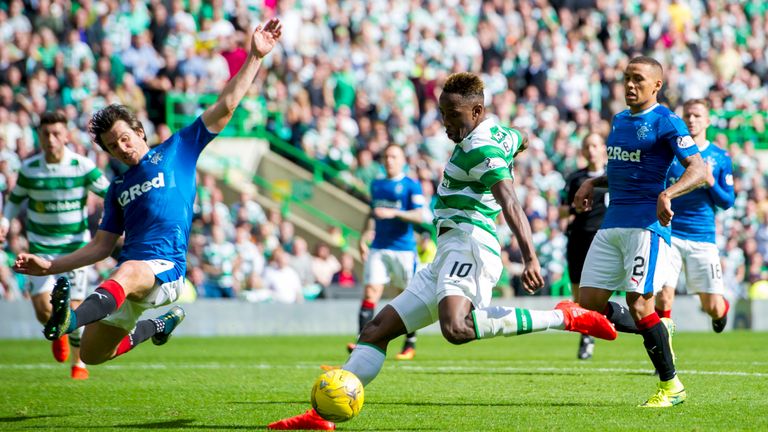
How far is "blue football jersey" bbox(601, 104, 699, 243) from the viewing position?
29.1 feet

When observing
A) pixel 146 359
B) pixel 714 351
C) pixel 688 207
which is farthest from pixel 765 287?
pixel 146 359

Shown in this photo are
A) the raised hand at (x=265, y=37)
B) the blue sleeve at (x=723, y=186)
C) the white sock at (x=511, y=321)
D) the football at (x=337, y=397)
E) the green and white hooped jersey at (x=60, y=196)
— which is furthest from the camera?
the green and white hooped jersey at (x=60, y=196)

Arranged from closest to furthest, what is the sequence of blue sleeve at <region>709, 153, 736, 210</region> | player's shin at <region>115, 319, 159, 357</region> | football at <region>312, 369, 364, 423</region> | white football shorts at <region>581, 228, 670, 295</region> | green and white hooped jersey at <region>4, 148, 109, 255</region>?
1. football at <region>312, 369, 364, 423</region>
2. white football shorts at <region>581, 228, 670, 295</region>
3. player's shin at <region>115, 319, 159, 357</region>
4. blue sleeve at <region>709, 153, 736, 210</region>
5. green and white hooped jersey at <region>4, 148, 109, 255</region>

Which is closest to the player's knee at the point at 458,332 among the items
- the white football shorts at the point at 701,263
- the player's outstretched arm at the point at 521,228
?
the player's outstretched arm at the point at 521,228

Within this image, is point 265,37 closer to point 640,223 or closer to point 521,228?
point 521,228

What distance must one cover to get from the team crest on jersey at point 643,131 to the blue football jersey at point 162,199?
3126 millimetres

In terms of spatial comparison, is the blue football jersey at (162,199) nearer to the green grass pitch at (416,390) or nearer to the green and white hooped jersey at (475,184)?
the green grass pitch at (416,390)

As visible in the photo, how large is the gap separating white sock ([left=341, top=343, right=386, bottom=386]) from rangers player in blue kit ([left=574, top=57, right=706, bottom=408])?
2.09m

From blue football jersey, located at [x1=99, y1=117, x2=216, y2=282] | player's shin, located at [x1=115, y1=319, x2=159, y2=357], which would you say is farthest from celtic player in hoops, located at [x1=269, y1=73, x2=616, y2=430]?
player's shin, located at [x1=115, y1=319, x2=159, y2=357]

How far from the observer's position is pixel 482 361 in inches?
538

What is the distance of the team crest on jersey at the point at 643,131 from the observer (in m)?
8.88

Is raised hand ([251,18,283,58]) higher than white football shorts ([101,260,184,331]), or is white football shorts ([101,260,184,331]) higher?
raised hand ([251,18,283,58])

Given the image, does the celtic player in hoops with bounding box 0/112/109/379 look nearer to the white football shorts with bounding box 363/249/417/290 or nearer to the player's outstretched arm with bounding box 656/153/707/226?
the white football shorts with bounding box 363/249/417/290

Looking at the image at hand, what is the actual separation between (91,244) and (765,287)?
619 inches
